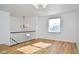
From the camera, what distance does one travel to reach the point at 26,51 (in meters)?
A: 1.30

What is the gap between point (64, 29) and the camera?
1.36m

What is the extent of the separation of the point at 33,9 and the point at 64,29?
59 centimetres

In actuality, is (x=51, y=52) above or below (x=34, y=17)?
below

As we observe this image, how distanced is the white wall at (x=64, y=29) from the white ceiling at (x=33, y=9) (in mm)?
85

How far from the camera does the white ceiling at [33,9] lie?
1.25 meters

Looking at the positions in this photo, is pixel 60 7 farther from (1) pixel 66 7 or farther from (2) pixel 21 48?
(2) pixel 21 48

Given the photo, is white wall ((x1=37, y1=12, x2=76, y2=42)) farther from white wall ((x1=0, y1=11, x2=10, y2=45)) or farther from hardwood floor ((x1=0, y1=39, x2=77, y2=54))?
white wall ((x1=0, y1=11, x2=10, y2=45))

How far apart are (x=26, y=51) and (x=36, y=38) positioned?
0.27m

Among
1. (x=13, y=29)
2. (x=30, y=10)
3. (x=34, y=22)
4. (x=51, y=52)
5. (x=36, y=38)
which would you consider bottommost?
(x=51, y=52)

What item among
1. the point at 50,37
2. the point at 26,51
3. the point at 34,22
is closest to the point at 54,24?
the point at 50,37

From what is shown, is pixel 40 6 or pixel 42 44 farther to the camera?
pixel 42 44

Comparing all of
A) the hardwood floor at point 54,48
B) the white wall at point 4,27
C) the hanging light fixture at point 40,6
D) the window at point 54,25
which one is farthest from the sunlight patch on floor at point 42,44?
the hanging light fixture at point 40,6

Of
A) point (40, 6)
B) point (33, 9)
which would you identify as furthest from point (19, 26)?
point (40, 6)

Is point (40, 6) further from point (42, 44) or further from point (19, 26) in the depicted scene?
point (42, 44)
